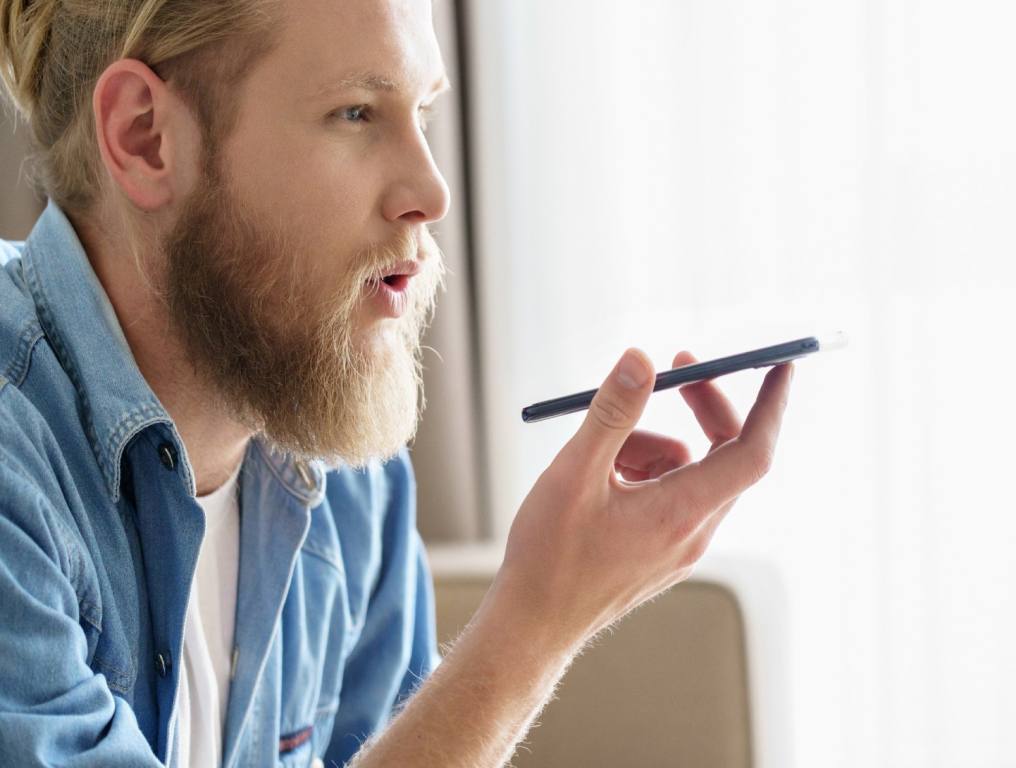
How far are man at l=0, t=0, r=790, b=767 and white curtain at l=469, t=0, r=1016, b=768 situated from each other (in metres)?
0.73

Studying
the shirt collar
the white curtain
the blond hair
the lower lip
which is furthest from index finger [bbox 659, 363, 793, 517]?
the white curtain

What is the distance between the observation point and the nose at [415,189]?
1067 millimetres

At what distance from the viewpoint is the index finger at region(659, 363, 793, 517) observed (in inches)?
36.1

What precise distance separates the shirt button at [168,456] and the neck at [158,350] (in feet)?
0.31

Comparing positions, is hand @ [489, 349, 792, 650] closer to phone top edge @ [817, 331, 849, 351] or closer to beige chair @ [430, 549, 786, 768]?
phone top edge @ [817, 331, 849, 351]

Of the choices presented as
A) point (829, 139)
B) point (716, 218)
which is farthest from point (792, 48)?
point (716, 218)

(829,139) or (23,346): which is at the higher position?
(829,139)

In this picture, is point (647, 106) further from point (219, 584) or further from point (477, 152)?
point (219, 584)

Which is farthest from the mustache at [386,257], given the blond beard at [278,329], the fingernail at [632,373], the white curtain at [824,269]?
the white curtain at [824,269]

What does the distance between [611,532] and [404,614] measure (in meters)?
0.48

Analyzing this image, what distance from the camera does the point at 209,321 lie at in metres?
1.09

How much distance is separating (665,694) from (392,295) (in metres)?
0.69

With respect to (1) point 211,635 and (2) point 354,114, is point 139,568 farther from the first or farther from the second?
(2) point 354,114

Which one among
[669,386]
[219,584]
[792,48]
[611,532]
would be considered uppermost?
[792,48]
